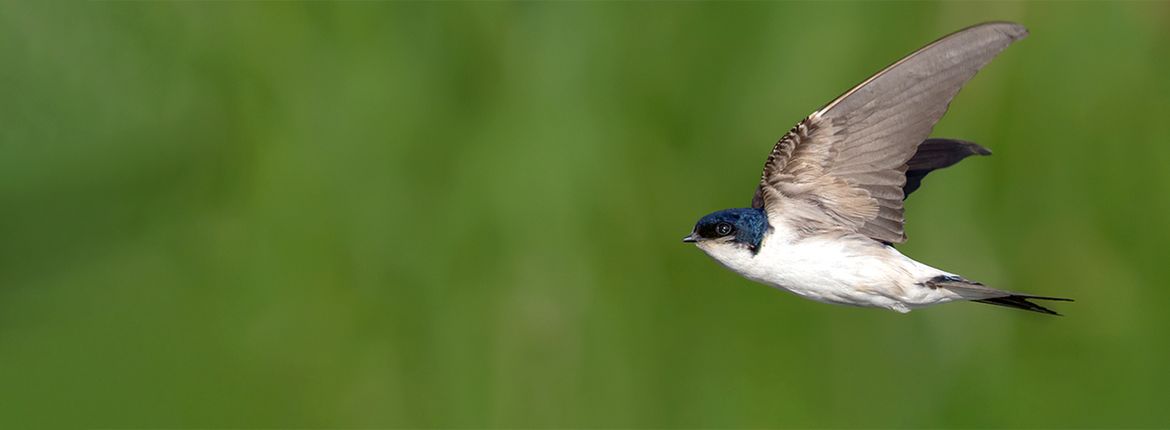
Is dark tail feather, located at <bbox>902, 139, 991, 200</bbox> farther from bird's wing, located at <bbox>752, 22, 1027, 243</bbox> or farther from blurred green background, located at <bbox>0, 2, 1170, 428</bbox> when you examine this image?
blurred green background, located at <bbox>0, 2, 1170, 428</bbox>

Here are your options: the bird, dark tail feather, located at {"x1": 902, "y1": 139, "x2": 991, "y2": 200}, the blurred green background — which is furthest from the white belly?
the blurred green background

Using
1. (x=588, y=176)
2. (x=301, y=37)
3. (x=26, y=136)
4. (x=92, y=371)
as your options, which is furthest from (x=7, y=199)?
(x=588, y=176)

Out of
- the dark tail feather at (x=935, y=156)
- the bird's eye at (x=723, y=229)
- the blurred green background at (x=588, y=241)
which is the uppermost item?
the dark tail feather at (x=935, y=156)

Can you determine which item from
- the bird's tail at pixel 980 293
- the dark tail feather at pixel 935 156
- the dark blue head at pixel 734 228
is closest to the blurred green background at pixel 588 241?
the dark tail feather at pixel 935 156

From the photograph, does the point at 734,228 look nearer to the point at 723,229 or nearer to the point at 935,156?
the point at 723,229

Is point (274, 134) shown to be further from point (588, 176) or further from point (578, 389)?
point (578, 389)

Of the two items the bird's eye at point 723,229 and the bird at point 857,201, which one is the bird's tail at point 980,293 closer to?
the bird at point 857,201

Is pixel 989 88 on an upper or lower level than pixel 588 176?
upper

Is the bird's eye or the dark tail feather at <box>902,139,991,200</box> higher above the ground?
the dark tail feather at <box>902,139,991,200</box>
